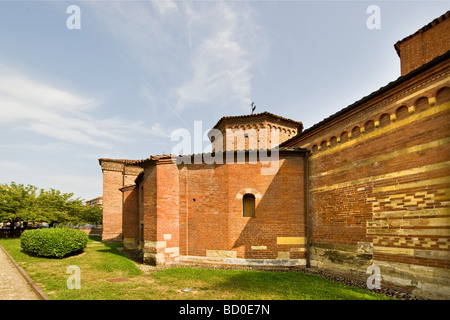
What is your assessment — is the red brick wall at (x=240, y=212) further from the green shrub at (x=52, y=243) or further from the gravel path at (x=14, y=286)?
the green shrub at (x=52, y=243)

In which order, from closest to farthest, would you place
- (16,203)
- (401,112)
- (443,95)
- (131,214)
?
(443,95) < (401,112) < (131,214) < (16,203)

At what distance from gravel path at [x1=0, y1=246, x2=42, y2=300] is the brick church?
183 inches

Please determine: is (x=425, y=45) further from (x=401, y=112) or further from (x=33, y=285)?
(x=33, y=285)

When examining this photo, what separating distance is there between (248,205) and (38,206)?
915 inches

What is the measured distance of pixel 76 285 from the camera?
7887mm

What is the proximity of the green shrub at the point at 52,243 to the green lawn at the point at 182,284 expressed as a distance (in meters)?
1.43

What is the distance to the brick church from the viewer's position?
6.32 m

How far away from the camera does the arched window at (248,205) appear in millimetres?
11227

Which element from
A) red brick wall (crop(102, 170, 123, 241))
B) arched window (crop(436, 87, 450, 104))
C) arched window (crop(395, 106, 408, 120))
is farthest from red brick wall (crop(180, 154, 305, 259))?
red brick wall (crop(102, 170, 123, 241))

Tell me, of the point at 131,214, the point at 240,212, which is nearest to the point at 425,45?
the point at 240,212

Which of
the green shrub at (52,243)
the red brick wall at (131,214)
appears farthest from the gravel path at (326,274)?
the red brick wall at (131,214)

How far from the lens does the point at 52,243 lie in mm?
12336

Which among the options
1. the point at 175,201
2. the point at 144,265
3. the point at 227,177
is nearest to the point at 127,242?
the point at 144,265
